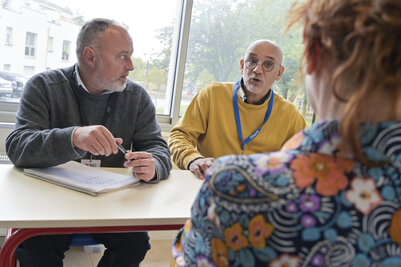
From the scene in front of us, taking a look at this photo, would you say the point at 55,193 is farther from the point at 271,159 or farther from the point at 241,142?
the point at 241,142

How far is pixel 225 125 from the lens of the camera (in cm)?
255

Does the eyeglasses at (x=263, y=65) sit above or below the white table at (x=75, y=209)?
above

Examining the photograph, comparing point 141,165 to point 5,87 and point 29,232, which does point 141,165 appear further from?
point 5,87

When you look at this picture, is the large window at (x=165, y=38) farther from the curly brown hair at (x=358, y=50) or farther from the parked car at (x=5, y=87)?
the curly brown hair at (x=358, y=50)

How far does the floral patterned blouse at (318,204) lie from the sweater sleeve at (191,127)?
1.67 metres

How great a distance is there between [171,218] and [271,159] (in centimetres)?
80

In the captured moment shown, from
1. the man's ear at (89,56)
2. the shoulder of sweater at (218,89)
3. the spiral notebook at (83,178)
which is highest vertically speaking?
the man's ear at (89,56)

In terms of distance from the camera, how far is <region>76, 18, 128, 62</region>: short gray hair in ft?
6.66

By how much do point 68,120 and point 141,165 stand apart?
0.53m

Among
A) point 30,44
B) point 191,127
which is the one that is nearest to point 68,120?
point 191,127

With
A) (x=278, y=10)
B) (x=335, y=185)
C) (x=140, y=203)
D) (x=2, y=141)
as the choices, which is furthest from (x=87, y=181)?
(x=278, y=10)

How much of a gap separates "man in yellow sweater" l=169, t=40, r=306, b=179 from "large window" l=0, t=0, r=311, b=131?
2.27ft

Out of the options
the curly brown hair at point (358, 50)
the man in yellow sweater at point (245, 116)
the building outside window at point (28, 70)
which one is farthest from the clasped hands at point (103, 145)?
the building outside window at point (28, 70)

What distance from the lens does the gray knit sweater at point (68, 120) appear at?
168 centimetres
